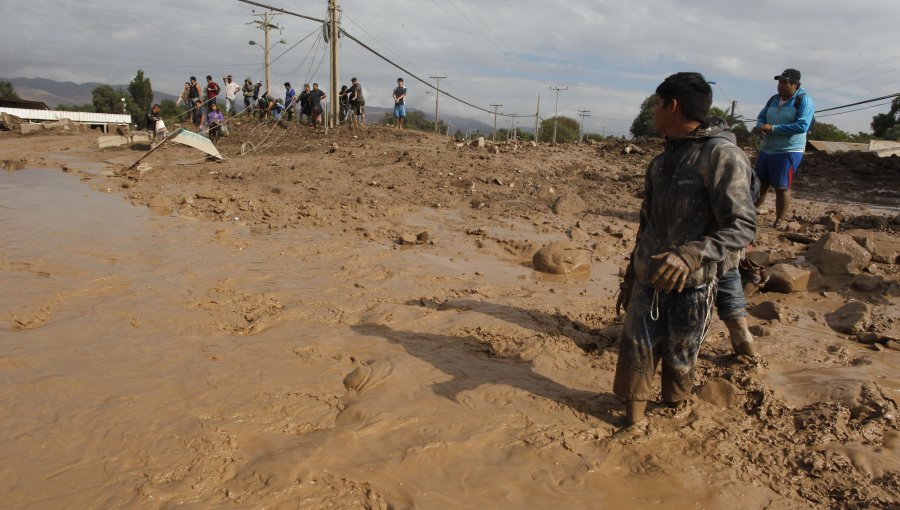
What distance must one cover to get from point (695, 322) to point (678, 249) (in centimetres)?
42

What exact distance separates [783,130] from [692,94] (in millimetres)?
3822

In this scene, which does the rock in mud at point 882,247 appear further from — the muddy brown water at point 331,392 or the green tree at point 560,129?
the green tree at point 560,129

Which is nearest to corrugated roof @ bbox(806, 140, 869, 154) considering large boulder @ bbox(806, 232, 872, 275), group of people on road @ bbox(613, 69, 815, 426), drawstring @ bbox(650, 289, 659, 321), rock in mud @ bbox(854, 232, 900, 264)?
rock in mud @ bbox(854, 232, 900, 264)

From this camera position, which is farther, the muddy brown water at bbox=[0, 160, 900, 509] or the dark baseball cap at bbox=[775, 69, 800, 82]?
the dark baseball cap at bbox=[775, 69, 800, 82]

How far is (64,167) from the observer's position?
1240 centimetres

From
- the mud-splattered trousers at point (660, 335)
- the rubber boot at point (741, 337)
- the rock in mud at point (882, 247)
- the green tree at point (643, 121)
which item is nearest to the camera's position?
the mud-splattered trousers at point (660, 335)

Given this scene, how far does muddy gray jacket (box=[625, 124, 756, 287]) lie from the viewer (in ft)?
7.73

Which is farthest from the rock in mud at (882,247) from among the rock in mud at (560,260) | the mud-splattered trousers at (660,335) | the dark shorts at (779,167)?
the mud-splattered trousers at (660,335)

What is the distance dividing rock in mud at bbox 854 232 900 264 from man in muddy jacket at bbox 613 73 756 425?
3823mm

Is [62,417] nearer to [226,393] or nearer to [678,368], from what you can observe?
[226,393]

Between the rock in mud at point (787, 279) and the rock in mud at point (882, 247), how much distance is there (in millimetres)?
1009

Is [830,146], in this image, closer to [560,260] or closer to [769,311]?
[560,260]

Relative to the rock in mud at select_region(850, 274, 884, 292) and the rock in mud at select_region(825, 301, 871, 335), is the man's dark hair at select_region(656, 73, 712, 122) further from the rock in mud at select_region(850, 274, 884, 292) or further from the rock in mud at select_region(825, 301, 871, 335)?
the rock in mud at select_region(850, 274, 884, 292)

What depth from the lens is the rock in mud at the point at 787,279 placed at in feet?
16.0
